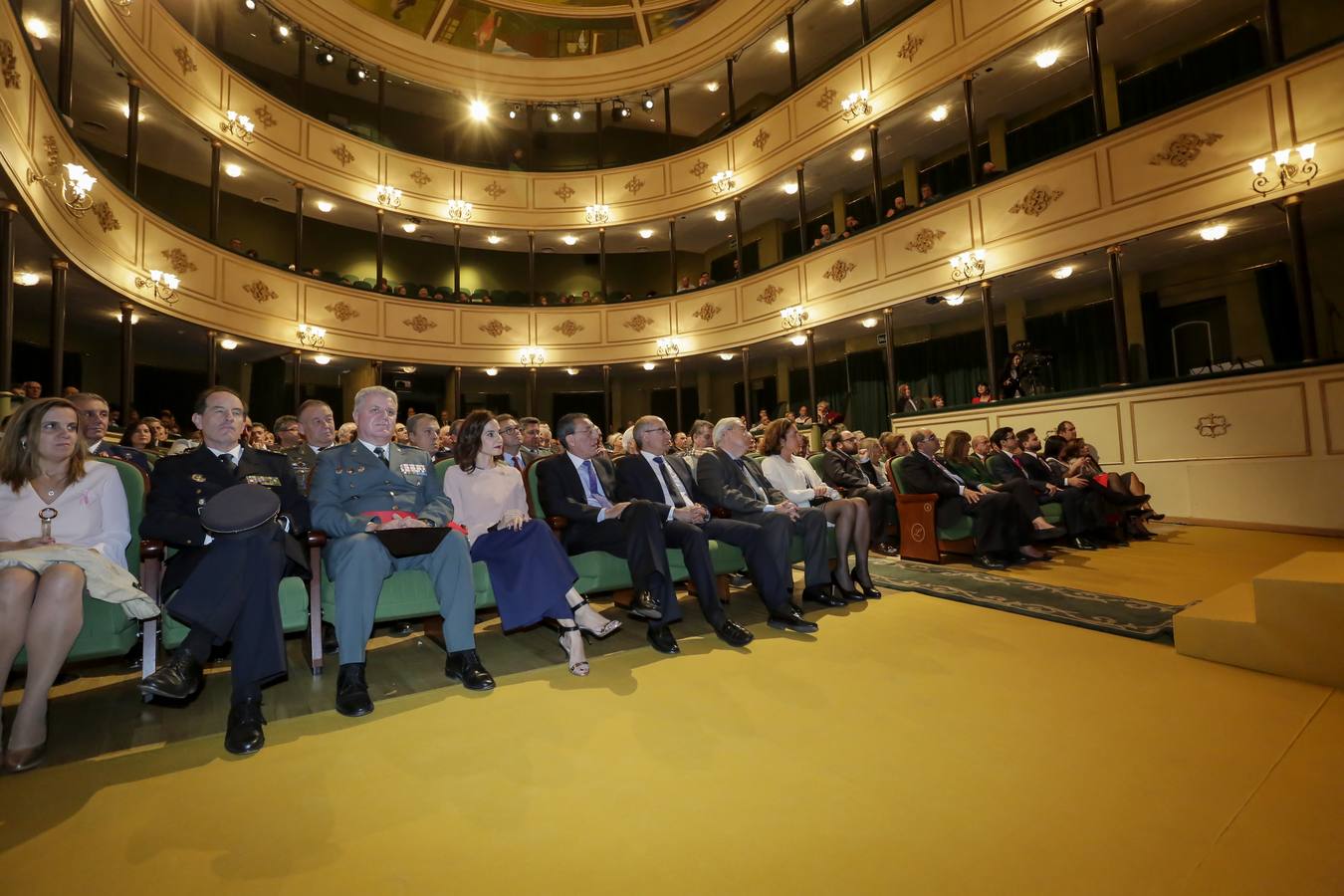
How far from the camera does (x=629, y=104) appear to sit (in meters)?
12.1

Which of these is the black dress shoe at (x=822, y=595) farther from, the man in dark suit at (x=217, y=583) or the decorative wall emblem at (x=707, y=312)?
the decorative wall emblem at (x=707, y=312)

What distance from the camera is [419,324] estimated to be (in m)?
10.6

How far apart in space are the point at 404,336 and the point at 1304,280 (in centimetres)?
1129

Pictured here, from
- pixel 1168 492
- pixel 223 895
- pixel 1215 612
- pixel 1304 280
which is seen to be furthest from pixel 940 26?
pixel 223 895

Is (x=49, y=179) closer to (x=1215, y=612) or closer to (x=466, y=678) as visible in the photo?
(x=466, y=678)

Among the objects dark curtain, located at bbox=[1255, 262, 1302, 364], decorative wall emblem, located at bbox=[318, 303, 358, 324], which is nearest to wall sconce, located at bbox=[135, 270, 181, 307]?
decorative wall emblem, located at bbox=[318, 303, 358, 324]

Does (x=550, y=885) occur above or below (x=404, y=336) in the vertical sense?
below

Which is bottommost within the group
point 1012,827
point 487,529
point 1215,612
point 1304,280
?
point 1012,827

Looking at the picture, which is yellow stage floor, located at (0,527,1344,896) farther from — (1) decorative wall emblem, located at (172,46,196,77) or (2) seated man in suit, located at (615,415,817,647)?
(1) decorative wall emblem, located at (172,46,196,77)

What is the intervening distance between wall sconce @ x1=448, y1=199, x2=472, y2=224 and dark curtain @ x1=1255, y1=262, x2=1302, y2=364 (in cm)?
1161

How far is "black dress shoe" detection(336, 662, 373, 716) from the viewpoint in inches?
75.2

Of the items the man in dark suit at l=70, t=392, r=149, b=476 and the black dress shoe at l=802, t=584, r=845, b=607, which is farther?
the black dress shoe at l=802, t=584, r=845, b=607

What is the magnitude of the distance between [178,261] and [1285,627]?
10.1 meters

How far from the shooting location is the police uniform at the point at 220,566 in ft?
5.97
